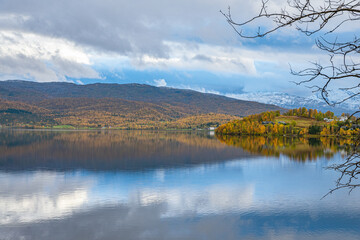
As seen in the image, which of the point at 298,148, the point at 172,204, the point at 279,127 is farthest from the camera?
the point at 279,127

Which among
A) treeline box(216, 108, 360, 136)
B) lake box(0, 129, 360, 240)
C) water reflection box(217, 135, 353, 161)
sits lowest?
lake box(0, 129, 360, 240)

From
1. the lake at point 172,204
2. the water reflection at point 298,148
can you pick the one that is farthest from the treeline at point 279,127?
the lake at point 172,204

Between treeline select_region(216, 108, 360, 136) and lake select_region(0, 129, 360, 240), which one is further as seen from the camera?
treeline select_region(216, 108, 360, 136)

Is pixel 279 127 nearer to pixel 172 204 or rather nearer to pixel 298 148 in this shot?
pixel 298 148

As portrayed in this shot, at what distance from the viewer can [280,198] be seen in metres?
33.1

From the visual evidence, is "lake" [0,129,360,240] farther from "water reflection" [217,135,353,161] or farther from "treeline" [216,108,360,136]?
"treeline" [216,108,360,136]

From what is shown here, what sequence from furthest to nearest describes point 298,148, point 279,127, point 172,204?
point 279,127
point 298,148
point 172,204

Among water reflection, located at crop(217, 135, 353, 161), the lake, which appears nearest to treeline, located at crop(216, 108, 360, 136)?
water reflection, located at crop(217, 135, 353, 161)

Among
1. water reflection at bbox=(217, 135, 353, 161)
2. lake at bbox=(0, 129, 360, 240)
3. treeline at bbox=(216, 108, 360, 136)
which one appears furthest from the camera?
treeline at bbox=(216, 108, 360, 136)

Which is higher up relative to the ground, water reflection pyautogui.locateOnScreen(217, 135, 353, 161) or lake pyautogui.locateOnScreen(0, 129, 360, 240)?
A: water reflection pyautogui.locateOnScreen(217, 135, 353, 161)

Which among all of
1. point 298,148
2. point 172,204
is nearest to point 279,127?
point 298,148

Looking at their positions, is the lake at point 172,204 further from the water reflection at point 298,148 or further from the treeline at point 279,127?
the treeline at point 279,127

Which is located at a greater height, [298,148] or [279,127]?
[279,127]

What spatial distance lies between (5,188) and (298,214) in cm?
2982
